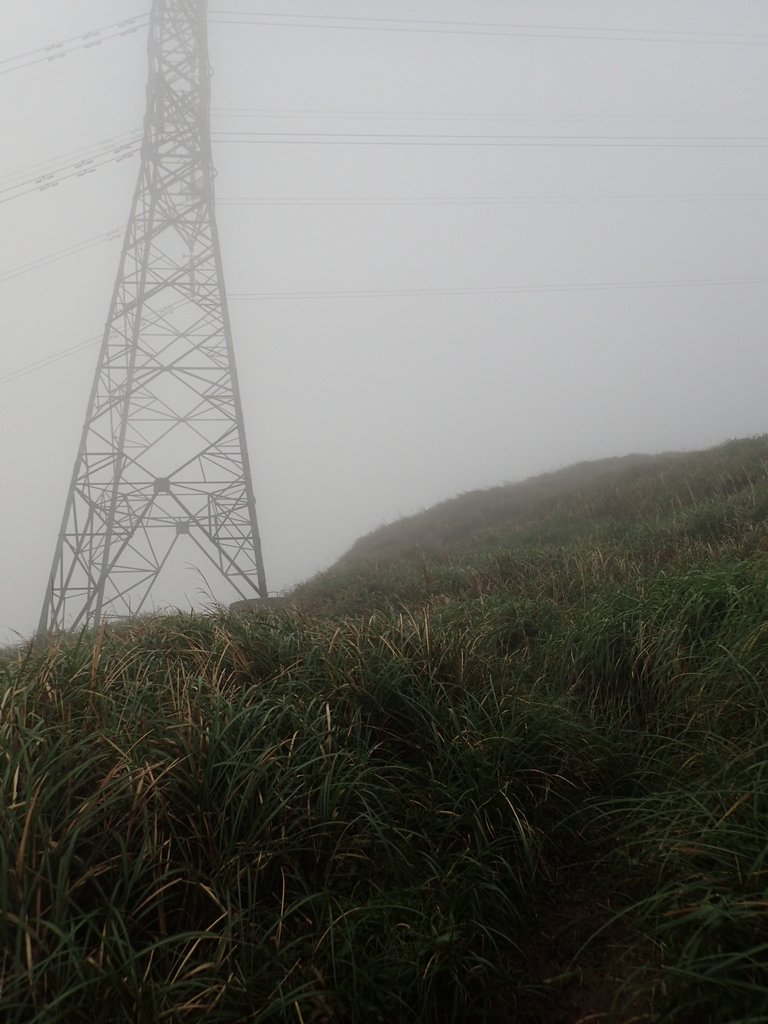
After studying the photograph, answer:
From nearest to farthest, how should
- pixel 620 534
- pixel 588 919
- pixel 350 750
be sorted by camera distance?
pixel 588 919, pixel 350 750, pixel 620 534

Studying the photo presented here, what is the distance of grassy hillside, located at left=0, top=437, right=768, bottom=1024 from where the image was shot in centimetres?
158

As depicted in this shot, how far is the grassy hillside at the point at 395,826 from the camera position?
5.17ft

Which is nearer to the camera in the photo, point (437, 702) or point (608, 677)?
point (437, 702)

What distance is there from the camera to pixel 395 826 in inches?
87.5

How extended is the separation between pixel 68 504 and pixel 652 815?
1180cm

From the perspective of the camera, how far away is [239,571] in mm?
12047

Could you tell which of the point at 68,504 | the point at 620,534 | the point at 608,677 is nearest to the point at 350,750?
the point at 608,677

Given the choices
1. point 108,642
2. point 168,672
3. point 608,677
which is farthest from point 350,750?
point 108,642

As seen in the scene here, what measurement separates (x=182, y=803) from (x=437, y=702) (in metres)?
1.29

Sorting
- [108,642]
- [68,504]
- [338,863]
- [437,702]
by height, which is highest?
[68,504]

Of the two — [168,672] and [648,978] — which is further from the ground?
[168,672]

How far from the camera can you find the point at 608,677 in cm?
354

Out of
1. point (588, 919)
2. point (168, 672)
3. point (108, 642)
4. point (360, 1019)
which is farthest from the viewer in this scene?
point (108, 642)

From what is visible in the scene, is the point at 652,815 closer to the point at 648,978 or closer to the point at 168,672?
the point at 648,978
